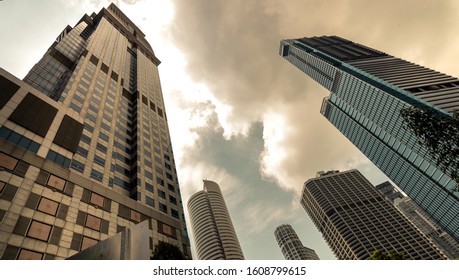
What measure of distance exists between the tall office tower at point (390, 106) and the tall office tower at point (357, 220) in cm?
3823

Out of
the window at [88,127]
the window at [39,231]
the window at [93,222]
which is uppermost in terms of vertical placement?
the window at [88,127]

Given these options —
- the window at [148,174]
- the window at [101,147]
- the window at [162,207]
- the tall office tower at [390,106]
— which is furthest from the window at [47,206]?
the tall office tower at [390,106]

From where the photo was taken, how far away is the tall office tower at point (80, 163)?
2814cm

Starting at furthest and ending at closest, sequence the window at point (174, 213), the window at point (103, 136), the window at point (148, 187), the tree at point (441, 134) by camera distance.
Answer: the window at point (103, 136), the window at point (174, 213), the window at point (148, 187), the tree at point (441, 134)

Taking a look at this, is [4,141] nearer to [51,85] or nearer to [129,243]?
[129,243]

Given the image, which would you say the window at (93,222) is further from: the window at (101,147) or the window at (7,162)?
the window at (101,147)

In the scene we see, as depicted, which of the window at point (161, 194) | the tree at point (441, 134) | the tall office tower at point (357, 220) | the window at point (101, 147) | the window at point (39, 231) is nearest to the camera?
the tree at point (441, 134)

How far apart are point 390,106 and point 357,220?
2888 inches

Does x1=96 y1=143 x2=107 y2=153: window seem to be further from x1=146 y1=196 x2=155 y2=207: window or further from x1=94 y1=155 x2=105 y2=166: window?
x1=146 y1=196 x2=155 y2=207: window

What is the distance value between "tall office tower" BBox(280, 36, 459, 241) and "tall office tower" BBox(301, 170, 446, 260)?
3823cm

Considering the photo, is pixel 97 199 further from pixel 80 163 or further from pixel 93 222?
pixel 80 163

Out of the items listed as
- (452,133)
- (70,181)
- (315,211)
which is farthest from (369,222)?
(70,181)

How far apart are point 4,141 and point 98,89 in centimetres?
3332

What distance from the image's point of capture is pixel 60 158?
35875 millimetres
